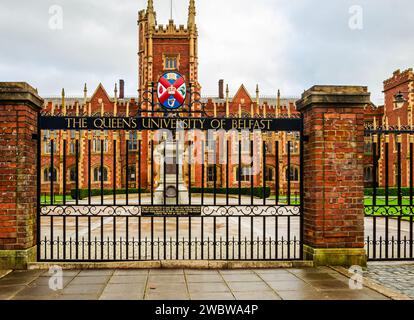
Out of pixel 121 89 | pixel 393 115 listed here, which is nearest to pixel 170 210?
pixel 393 115

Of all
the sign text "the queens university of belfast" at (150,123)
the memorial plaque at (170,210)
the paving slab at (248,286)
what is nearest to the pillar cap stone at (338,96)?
the sign text "the queens university of belfast" at (150,123)

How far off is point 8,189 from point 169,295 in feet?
11.0

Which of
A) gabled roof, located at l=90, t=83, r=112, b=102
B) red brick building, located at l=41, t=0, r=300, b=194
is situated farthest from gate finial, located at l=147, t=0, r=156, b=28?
gabled roof, located at l=90, t=83, r=112, b=102

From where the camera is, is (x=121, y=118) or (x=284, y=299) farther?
(x=121, y=118)

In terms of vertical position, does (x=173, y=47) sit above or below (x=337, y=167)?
above

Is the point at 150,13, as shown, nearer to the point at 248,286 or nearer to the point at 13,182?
the point at 13,182

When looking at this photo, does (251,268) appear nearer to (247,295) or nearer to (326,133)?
(247,295)

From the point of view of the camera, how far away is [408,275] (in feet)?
22.6

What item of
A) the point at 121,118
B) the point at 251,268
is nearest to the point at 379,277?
the point at 251,268

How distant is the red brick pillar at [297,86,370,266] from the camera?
24.1ft

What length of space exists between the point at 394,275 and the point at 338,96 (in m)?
3.00

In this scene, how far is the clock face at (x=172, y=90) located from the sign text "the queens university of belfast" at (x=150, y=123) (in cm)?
38

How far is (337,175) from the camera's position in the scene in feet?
24.1

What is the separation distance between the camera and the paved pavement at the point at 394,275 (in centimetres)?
609
